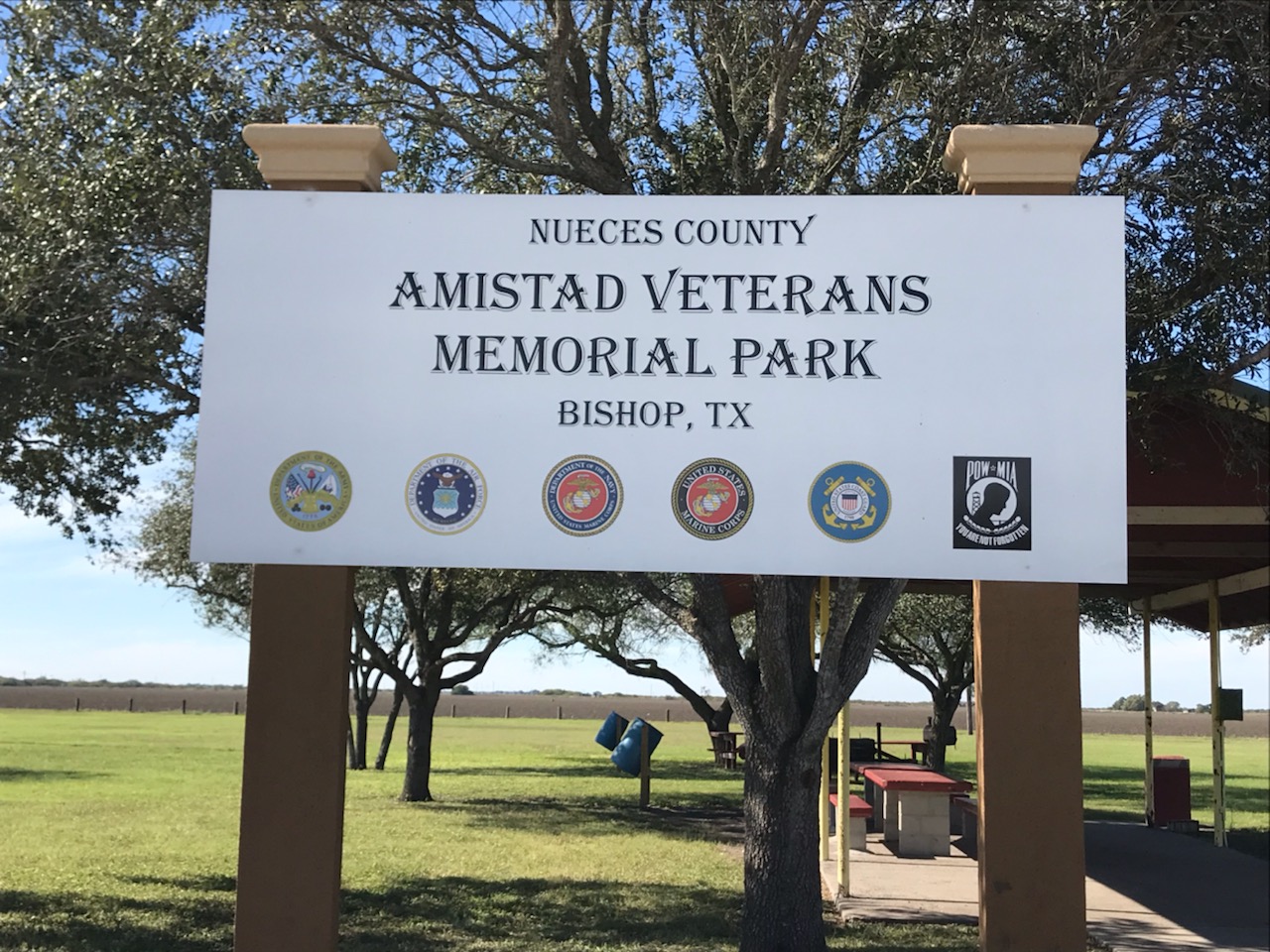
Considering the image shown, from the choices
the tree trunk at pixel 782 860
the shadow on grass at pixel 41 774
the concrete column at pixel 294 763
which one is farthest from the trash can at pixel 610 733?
the concrete column at pixel 294 763

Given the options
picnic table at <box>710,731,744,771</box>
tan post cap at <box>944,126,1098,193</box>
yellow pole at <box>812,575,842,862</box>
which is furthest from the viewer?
picnic table at <box>710,731,744,771</box>

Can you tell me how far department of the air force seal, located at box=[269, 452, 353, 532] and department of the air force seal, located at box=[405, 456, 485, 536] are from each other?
280mm

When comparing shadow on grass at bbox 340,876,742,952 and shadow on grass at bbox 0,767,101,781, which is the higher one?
shadow on grass at bbox 340,876,742,952

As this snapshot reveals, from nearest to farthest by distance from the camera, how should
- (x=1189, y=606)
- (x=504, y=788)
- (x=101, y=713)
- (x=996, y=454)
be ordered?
(x=996, y=454) < (x=1189, y=606) < (x=504, y=788) < (x=101, y=713)

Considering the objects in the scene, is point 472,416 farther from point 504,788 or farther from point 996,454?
point 504,788

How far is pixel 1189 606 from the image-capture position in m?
18.5

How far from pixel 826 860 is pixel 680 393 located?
10.3 metres

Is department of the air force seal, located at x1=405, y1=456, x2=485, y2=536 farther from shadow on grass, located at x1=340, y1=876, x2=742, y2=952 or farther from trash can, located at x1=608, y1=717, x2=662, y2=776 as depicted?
trash can, located at x1=608, y1=717, x2=662, y2=776

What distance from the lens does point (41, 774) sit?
25.8 meters

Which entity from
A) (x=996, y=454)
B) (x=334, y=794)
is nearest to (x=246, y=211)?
(x=334, y=794)

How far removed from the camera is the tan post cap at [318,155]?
538 centimetres

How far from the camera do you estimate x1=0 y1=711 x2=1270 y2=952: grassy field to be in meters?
10.3

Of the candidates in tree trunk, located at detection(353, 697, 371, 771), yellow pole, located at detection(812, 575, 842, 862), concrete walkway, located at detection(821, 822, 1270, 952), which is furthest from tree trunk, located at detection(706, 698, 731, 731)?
yellow pole, located at detection(812, 575, 842, 862)

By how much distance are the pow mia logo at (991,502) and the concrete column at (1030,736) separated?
0.83 feet
